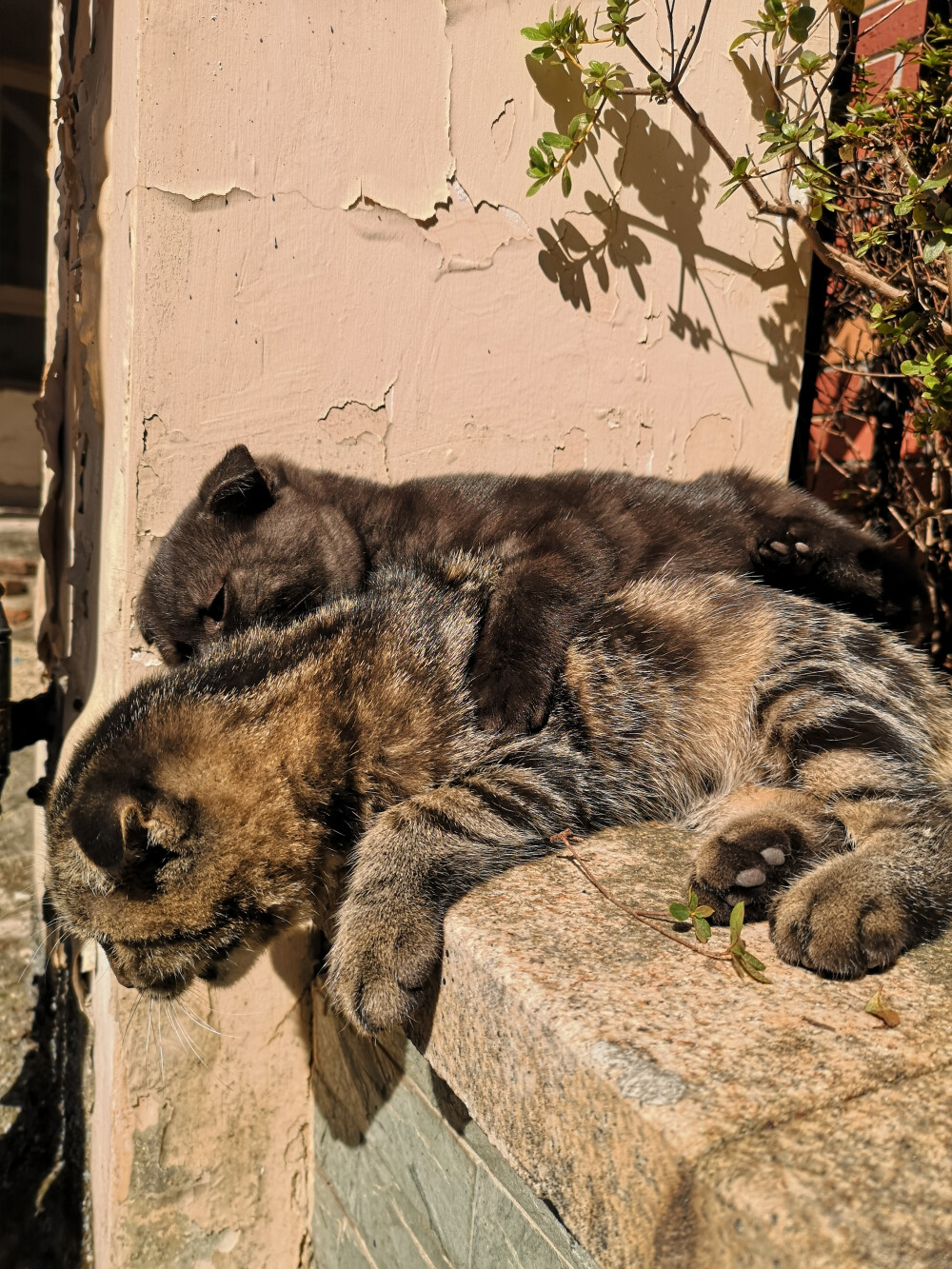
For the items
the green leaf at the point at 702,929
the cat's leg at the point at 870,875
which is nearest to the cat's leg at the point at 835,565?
the cat's leg at the point at 870,875

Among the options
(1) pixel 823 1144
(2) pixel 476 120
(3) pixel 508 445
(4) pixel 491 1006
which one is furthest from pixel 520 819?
(2) pixel 476 120

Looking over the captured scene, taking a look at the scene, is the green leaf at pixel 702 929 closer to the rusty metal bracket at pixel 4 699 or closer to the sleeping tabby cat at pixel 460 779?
the sleeping tabby cat at pixel 460 779

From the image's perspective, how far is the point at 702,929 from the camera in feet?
5.16

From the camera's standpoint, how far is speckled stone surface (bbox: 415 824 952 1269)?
3.39 ft

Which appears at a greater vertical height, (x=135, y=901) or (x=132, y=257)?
(x=132, y=257)

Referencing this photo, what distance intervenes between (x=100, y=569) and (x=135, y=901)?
131 centimetres

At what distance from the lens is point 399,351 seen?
275 centimetres

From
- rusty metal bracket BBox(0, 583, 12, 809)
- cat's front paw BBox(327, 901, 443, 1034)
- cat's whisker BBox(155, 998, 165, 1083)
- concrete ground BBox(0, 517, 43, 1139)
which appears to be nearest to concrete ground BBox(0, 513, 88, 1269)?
concrete ground BBox(0, 517, 43, 1139)

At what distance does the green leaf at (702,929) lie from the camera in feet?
5.14

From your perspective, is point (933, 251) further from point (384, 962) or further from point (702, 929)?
point (384, 962)

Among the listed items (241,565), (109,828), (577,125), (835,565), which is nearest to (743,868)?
(109,828)

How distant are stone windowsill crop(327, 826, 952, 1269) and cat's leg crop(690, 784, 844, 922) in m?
0.09

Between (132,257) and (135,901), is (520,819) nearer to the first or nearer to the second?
(135,901)

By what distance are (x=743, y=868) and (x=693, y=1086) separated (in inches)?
23.6
